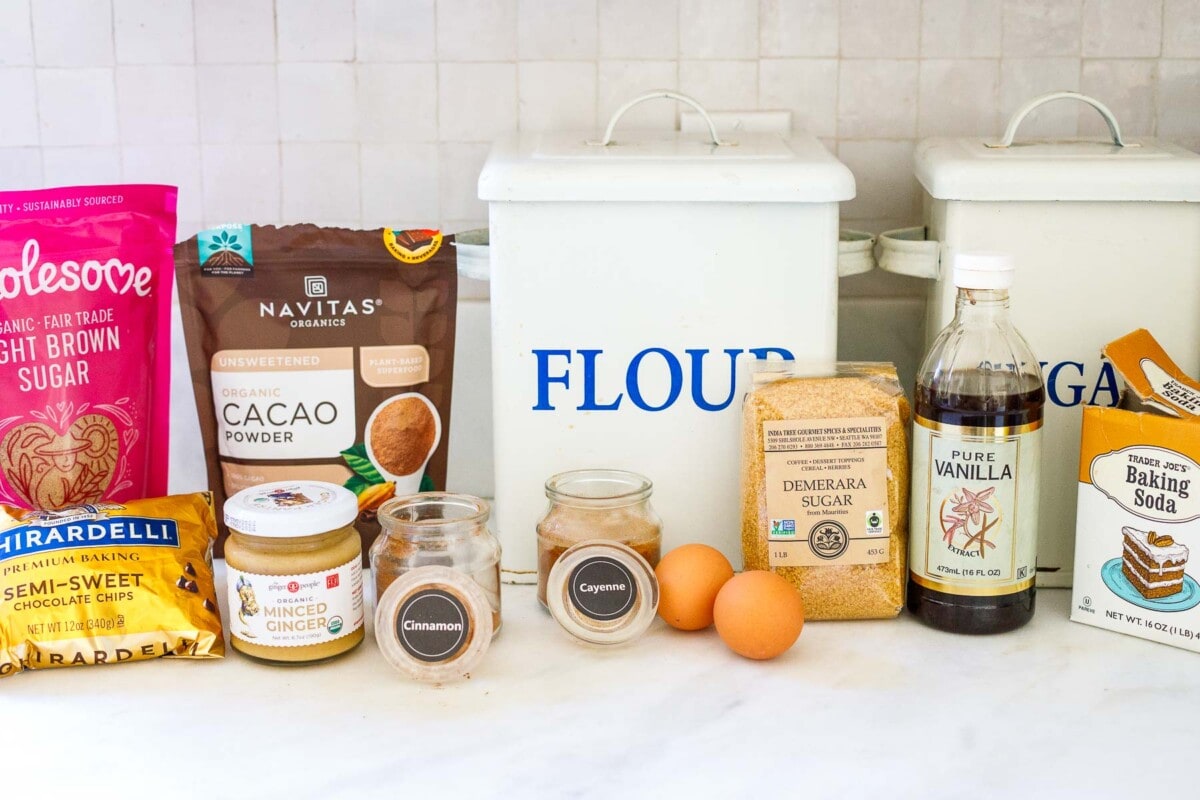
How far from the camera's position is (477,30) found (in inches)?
49.6

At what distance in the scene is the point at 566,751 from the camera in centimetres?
84

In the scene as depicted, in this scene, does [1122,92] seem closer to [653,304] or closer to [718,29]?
[718,29]

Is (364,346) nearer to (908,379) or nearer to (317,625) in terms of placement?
(317,625)

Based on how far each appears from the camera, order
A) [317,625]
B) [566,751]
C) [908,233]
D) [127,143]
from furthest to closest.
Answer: [127,143]
[908,233]
[317,625]
[566,751]

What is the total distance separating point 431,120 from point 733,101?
0.31m

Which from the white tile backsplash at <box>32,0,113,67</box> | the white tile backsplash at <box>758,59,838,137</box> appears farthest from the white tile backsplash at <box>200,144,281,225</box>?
the white tile backsplash at <box>758,59,838,137</box>

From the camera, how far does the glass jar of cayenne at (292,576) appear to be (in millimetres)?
935

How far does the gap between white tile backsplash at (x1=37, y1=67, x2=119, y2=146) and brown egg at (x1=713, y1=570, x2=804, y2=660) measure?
2.67 ft

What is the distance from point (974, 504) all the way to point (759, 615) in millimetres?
196

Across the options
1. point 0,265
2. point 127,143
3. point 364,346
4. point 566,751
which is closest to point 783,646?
point 566,751

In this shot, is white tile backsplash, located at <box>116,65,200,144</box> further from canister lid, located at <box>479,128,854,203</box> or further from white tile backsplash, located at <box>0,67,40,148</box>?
canister lid, located at <box>479,128,854,203</box>

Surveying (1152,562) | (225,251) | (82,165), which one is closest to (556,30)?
(225,251)

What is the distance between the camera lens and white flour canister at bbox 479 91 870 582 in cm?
103

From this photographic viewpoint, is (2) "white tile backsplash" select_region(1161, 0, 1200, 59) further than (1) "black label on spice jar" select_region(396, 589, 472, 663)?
Yes
